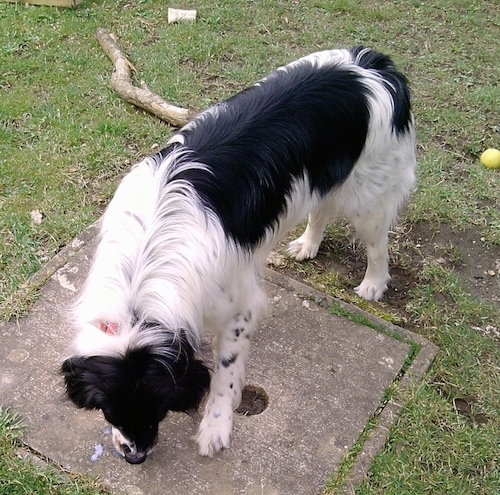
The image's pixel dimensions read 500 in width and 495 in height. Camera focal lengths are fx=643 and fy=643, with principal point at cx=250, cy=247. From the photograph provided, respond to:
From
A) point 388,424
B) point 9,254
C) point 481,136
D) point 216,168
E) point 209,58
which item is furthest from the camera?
point 209,58

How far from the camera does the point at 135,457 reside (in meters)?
2.68

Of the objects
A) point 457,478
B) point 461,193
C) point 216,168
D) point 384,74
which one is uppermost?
point 384,74

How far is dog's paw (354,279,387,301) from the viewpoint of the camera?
3.93 m

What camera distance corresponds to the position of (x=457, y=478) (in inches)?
121

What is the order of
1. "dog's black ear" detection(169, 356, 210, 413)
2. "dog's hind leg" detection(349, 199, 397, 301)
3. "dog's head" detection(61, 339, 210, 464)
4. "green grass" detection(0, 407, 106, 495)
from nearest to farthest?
"dog's head" detection(61, 339, 210, 464) < "dog's black ear" detection(169, 356, 210, 413) < "green grass" detection(0, 407, 106, 495) < "dog's hind leg" detection(349, 199, 397, 301)

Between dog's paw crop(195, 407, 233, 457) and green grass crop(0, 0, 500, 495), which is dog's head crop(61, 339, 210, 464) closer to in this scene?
dog's paw crop(195, 407, 233, 457)

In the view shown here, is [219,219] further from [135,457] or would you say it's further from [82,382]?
[135,457]

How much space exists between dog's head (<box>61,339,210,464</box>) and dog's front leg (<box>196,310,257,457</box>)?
54 cm

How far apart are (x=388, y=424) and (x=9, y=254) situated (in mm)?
2486

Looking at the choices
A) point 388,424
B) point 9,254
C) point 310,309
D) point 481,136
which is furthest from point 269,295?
point 481,136

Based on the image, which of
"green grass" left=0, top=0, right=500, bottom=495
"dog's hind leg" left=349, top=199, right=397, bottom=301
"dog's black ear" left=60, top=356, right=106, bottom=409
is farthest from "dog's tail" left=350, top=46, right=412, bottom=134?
"dog's black ear" left=60, top=356, right=106, bottom=409

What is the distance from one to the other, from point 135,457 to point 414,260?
2341 mm

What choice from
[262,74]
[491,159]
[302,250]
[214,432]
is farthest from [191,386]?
[262,74]

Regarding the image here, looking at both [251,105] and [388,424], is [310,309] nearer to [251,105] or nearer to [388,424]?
[388,424]
